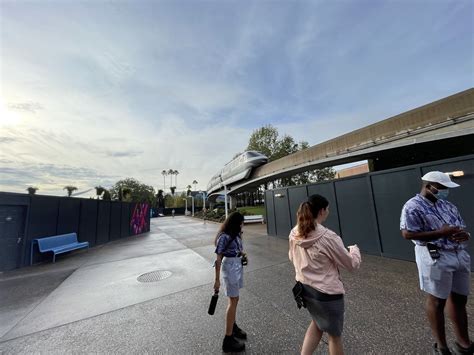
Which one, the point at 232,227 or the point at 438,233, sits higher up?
the point at 232,227

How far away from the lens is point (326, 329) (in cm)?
178

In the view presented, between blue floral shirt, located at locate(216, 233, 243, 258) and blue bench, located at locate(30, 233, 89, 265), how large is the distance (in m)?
8.74

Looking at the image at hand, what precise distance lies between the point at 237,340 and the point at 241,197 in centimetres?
6684

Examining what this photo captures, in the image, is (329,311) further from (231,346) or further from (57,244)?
(57,244)

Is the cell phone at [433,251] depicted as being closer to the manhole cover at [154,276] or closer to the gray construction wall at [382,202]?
the gray construction wall at [382,202]

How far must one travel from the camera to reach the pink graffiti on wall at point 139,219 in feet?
52.5

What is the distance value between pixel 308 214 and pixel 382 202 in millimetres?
5881

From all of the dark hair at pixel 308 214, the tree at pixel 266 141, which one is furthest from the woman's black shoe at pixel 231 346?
the tree at pixel 266 141

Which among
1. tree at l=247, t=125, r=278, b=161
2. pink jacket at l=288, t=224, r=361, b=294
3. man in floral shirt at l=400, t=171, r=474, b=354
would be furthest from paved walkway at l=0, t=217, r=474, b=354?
tree at l=247, t=125, r=278, b=161

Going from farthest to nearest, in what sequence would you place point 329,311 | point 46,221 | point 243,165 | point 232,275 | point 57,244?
1. point 243,165
2. point 57,244
3. point 46,221
4. point 232,275
5. point 329,311

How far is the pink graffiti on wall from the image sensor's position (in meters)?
16.0

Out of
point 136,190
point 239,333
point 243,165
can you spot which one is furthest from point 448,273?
point 136,190

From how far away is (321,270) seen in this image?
5.97ft

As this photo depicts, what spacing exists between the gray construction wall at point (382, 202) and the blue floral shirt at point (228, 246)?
544 centimetres
